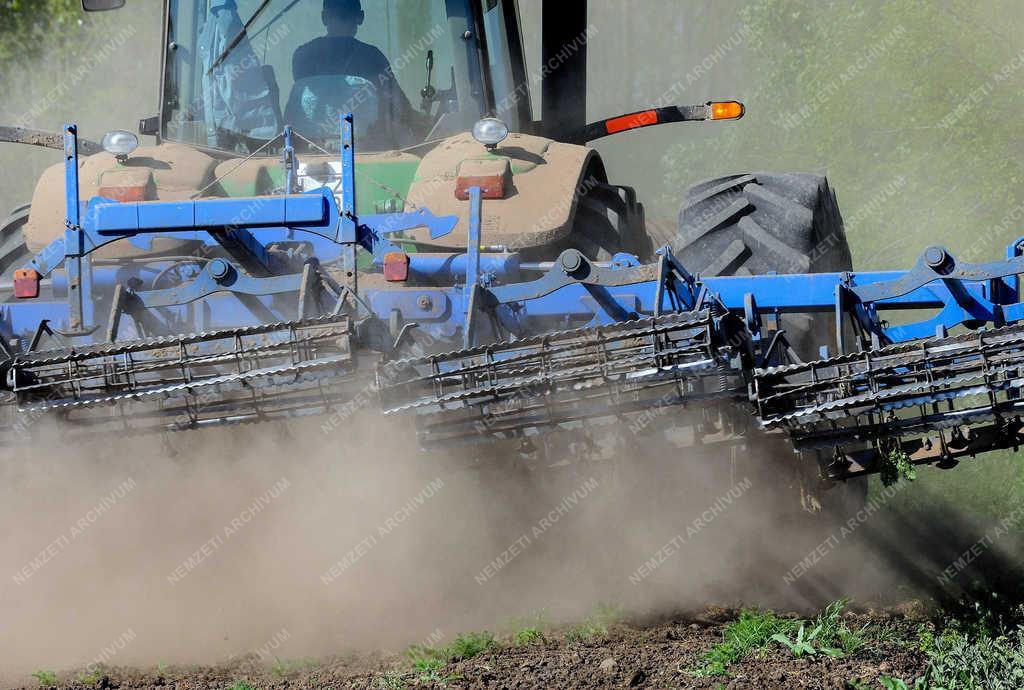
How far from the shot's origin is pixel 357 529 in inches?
204

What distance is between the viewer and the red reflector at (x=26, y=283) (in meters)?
4.95

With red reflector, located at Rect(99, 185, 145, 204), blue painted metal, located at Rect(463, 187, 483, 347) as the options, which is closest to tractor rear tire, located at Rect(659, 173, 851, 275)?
blue painted metal, located at Rect(463, 187, 483, 347)

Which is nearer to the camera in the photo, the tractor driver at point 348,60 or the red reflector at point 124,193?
the red reflector at point 124,193

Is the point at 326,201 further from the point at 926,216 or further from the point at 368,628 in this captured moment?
the point at 926,216

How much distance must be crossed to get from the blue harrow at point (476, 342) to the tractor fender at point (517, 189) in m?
0.08

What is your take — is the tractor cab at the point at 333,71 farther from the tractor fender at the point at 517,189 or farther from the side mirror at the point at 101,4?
the side mirror at the point at 101,4

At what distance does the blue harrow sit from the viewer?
426 centimetres

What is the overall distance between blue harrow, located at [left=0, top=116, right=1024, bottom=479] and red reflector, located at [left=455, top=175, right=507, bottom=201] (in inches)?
3.5

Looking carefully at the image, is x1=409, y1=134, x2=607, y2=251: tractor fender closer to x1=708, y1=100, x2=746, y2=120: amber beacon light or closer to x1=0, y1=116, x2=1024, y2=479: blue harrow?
x1=0, y1=116, x2=1024, y2=479: blue harrow

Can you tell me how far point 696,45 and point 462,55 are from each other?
1369cm

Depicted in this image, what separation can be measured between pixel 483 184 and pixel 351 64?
108 centimetres

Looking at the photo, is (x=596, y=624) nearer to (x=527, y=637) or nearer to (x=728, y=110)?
(x=527, y=637)

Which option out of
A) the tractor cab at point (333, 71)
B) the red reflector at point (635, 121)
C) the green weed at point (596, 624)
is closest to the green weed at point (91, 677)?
the green weed at point (596, 624)

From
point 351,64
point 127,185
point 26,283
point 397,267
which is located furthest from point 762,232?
point 26,283
